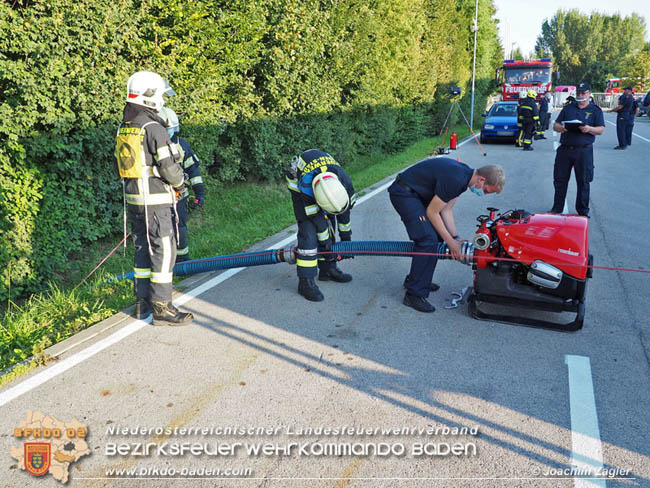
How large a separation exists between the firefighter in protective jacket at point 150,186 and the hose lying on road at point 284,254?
97cm

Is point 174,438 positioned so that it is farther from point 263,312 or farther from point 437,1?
point 437,1

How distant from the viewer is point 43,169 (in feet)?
18.3

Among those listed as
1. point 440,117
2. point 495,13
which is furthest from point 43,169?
point 495,13

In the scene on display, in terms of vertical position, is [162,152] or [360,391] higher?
[162,152]

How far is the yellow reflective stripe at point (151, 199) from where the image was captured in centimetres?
447

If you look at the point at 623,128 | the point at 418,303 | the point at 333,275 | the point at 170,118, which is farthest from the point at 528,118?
the point at 170,118

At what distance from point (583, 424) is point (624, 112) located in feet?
58.5

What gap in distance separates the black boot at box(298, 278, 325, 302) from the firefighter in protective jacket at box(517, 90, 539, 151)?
1539 centimetres

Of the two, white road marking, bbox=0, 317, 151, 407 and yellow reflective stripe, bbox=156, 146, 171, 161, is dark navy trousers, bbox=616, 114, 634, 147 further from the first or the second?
white road marking, bbox=0, 317, 151, 407

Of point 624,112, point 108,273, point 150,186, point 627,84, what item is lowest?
point 108,273

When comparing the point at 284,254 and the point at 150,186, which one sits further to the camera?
the point at 284,254

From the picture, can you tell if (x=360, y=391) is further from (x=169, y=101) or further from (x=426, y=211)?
(x=169, y=101)

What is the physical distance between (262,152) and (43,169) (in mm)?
→ 5000

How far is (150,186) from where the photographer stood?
176 inches
